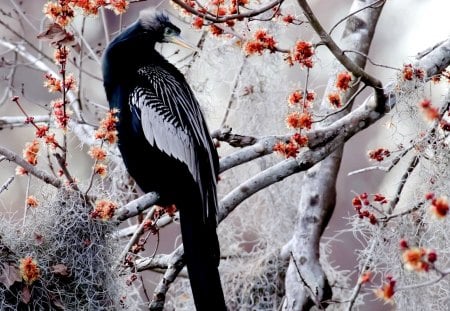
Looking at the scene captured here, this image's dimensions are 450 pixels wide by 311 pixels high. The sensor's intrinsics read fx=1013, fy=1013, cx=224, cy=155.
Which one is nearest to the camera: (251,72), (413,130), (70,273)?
(70,273)

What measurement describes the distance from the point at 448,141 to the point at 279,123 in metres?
1.17

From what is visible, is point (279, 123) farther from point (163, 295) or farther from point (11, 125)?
point (163, 295)

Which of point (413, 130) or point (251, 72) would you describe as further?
point (251, 72)

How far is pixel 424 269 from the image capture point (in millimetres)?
1614

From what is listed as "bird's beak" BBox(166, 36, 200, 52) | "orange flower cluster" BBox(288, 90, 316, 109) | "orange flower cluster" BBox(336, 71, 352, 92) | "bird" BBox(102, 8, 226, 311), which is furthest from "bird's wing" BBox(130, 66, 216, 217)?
"orange flower cluster" BBox(336, 71, 352, 92)

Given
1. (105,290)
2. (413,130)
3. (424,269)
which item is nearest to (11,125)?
(105,290)

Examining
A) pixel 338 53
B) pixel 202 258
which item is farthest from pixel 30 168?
pixel 338 53

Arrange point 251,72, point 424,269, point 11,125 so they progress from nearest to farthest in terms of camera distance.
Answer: point 424,269
point 11,125
point 251,72

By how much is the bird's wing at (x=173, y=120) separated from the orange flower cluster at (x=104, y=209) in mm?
310

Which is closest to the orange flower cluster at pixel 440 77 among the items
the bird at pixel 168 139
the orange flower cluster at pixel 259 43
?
the orange flower cluster at pixel 259 43

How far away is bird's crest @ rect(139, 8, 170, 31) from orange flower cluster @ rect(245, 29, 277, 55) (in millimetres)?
488

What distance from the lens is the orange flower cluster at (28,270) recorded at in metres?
2.28

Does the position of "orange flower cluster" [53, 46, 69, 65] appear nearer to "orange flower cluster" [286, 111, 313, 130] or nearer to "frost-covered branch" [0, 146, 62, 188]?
"frost-covered branch" [0, 146, 62, 188]

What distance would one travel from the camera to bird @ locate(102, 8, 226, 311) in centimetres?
256
